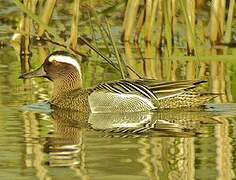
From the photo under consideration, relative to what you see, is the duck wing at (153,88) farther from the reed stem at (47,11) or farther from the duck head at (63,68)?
the reed stem at (47,11)

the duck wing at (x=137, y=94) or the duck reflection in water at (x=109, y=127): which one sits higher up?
the duck wing at (x=137, y=94)

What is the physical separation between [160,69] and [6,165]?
5.93 meters

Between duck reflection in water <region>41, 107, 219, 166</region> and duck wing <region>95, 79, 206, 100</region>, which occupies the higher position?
duck wing <region>95, 79, 206, 100</region>

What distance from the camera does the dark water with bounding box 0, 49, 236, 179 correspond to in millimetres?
7020

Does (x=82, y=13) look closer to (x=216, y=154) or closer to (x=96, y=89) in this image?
(x=96, y=89)

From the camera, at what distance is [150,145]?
8.04m

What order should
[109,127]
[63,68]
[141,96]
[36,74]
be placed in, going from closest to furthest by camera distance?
[109,127] → [141,96] → [36,74] → [63,68]

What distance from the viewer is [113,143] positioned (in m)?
8.16

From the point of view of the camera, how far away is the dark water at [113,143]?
7.02 m

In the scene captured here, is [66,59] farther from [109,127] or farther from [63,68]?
[109,127]

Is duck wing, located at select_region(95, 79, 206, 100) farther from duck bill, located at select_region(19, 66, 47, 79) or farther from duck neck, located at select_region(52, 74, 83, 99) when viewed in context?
duck bill, located at select_region(19, 66, 47, 79)

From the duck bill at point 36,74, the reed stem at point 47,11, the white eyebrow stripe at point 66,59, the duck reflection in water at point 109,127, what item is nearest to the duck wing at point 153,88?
the duck reflection in water at point 109,127

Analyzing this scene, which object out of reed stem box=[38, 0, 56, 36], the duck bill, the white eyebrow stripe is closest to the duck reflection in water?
the duck bill

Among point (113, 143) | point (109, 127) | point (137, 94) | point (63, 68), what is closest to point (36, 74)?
point (63, 68)
